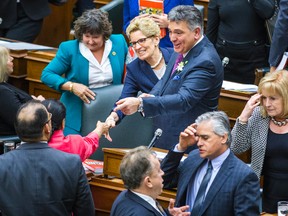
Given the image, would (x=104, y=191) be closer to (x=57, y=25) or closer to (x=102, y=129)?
(x=102, y=129)

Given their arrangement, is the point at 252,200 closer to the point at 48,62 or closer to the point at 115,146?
the point at 115,146

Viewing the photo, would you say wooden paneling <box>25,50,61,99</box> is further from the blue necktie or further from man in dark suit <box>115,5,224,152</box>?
the blue necktie

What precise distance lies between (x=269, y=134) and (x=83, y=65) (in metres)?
1.47

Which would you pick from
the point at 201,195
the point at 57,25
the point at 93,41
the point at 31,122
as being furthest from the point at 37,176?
the point at 57,25

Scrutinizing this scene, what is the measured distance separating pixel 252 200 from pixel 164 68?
1362 millimetres

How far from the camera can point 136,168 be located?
3748 mm

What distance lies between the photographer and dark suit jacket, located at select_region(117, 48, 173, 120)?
198 inches

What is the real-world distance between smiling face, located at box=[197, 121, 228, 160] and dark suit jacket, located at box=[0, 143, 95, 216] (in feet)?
1.83

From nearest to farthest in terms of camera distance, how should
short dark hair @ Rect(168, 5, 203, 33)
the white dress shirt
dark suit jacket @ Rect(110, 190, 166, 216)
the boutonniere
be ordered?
1. dark suit jacket @ Rect(110, 190, 166, 216)
2. short dark hair @ Rect(168, 5, 203, 33)
3. the boutonniere
4. the white dress shirt

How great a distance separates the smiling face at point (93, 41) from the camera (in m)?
5.38

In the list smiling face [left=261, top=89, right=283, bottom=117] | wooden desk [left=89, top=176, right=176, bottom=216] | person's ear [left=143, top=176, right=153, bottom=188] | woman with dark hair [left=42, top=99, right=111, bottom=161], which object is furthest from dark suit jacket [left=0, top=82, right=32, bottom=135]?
person's ear [left=143, top=176, right=153, bottom=188]

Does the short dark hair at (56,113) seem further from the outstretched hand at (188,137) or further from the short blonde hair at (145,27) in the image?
the short blonde hair at (145,27)

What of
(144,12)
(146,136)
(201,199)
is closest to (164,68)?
(146,136)

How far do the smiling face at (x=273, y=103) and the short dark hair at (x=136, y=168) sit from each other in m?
0.86
